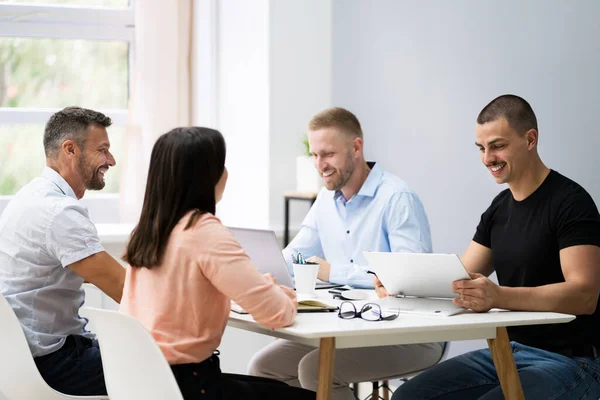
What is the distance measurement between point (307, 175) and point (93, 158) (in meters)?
1.78

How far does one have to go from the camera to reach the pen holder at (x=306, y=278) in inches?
105

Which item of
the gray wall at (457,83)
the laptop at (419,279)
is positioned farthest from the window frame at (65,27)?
the laptop at (419,279)

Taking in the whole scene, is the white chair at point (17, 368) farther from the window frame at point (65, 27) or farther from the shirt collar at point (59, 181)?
the window frame at point (65, 27)

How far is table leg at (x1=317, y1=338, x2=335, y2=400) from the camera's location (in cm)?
204

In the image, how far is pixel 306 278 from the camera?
269 cm

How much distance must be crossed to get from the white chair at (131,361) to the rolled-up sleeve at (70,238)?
459 mm

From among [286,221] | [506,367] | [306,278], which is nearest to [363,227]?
[306,278]

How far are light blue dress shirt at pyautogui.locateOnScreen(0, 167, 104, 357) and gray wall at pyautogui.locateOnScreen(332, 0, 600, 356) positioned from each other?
1.78 metres

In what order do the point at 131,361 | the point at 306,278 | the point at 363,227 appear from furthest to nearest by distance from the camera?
1. the point at 363,227
2. the point at 306,278
3. the point at 131,361

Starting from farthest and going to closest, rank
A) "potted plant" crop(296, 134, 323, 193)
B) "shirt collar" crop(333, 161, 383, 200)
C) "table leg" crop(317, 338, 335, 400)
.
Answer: "potted plant" crop(296, 134, 323, 193) < "shirt collar" crop(333, 161, 383, 200) < "table leg" crop(317, 338, 335, 400)

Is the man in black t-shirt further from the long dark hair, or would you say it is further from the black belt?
the long dark hair

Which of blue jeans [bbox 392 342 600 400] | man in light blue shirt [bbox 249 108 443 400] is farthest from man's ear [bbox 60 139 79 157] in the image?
blue jeans [bbox 392 342 600 400]

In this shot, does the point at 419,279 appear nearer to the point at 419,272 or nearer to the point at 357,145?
the point at 419,272

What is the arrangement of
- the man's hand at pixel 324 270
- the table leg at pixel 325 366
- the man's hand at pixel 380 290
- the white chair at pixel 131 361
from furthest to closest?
the man's hand at pixel 324 270
the man's hand at pixel 380 290
the table leg at pixel 325 366
the white chair at pixel 131 361
